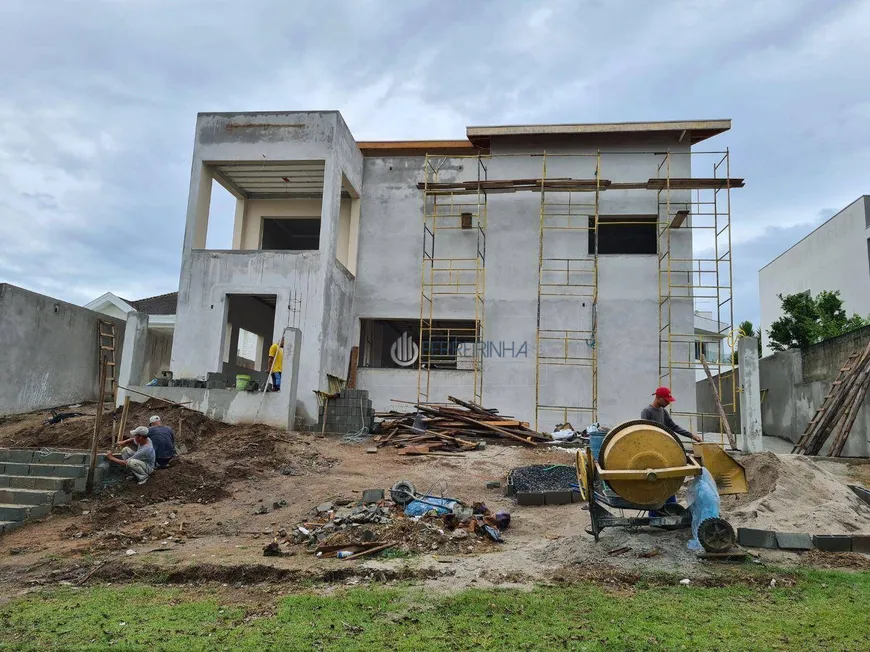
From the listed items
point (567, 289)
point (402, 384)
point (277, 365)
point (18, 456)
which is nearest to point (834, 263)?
point (567, 289)

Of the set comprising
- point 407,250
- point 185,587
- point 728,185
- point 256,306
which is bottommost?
point 185,587

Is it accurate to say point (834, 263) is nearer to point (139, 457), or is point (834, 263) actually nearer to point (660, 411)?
point (660, 411)

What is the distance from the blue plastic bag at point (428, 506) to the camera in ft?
28.7

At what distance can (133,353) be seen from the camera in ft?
54.7

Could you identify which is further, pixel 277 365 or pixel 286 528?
pixel 277 365

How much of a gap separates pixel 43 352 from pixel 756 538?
54.7ft

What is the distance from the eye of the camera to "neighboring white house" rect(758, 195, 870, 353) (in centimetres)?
3041

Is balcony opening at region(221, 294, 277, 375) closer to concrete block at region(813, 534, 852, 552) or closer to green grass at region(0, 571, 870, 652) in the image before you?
green grass at region(0, 571, 870, 652)

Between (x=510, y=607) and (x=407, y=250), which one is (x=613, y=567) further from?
(x=407, y=250)

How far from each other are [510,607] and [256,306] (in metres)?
18.3

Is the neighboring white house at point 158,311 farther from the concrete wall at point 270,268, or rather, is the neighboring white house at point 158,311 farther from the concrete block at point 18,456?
the concrete block at point 18,456

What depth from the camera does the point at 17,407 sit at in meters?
16.2

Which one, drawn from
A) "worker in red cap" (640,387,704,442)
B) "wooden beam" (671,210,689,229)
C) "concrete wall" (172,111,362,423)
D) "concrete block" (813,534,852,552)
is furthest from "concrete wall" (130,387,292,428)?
"wooden beam" (671,210,689,229)

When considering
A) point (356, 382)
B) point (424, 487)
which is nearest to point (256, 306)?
point (356, 382)
